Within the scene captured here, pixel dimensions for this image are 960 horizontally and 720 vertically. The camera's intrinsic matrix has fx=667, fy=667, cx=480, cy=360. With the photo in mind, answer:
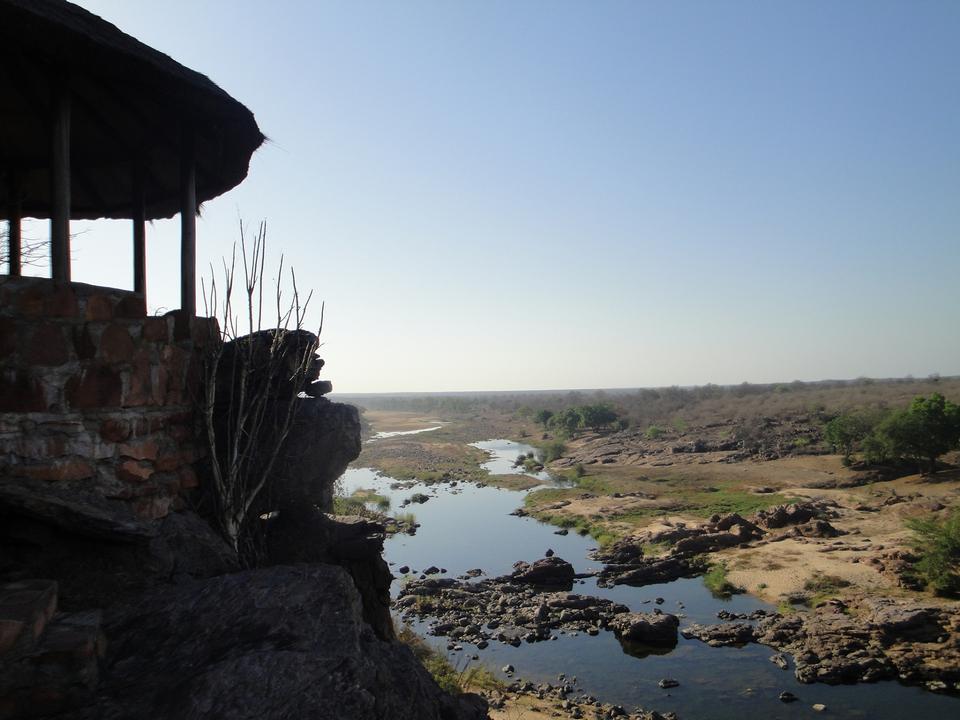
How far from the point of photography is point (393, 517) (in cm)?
2830

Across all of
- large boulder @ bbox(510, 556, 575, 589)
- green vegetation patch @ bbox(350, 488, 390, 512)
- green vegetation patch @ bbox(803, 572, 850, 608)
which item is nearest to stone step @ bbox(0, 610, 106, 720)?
green vegetation patch @ bbox(803, 572, 850, 608)

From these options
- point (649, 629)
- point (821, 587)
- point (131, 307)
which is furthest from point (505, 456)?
point (131, 307)

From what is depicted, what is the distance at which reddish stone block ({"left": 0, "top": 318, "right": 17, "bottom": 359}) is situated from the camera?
3.81m

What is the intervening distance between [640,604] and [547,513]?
35.6 feet

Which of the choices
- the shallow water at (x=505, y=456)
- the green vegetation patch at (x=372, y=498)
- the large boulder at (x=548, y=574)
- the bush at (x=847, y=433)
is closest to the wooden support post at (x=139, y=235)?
the large boulder at (x=548, y=574)

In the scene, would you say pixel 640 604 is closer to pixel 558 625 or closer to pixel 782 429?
pixel 558 625

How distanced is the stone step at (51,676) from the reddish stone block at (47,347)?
67.1 inches

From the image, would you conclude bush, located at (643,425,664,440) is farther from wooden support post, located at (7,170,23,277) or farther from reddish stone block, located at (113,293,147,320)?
reddish stone block, located at (113,293,147,320)

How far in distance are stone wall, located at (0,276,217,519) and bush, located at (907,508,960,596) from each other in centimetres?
1803

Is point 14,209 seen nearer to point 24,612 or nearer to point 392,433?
point 24,612

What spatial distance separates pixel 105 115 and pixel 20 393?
278 cm

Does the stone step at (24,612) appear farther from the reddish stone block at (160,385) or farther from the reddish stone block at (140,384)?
the reddish stone block at (160,385)

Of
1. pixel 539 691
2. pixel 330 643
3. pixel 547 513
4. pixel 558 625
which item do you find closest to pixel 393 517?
pixel 547 513

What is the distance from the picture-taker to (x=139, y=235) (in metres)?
6.03
